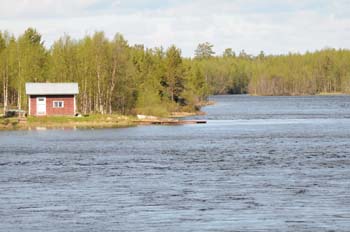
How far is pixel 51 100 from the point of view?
8019 cm

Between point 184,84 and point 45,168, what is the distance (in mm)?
74824

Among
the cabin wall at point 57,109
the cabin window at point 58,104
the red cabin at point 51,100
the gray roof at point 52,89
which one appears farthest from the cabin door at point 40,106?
the cabin window at point 58,104

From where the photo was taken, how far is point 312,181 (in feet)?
118

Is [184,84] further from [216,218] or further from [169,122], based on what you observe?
Result: [216,218]

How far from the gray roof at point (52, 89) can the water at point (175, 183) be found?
47.2 ft

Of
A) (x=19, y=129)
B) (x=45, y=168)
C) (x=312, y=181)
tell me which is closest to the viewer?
(x=312, y=181)

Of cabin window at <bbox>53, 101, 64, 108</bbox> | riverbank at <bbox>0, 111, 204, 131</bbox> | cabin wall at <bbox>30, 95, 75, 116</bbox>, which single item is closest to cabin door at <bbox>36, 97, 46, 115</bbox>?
cabin wall at <bbox>30, 95, 75, 116</bbox>

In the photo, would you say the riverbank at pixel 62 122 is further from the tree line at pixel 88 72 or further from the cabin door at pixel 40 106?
the tree line at pixel 88 72

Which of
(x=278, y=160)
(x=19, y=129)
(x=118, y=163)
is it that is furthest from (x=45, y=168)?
(x=19, y=129)

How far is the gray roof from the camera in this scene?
8000cm

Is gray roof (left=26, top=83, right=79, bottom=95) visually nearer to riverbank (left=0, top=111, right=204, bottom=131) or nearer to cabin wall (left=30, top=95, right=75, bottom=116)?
cabin wall (left=30, top=95, right=75, bottom=116)

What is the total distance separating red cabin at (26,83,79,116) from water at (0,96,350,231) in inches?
561

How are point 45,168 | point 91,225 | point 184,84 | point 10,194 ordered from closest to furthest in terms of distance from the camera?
point 91,225, point 10,194, point 45,168, point 184,84

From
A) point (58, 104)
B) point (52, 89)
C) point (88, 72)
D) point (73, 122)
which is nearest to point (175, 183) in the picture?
point (73, 122)
